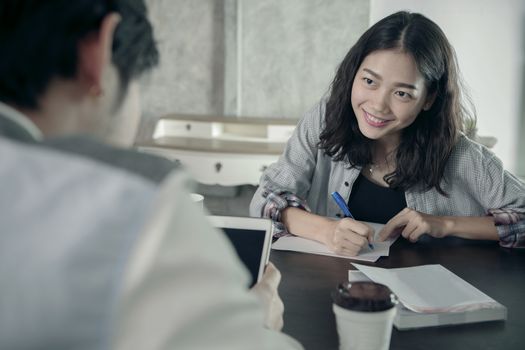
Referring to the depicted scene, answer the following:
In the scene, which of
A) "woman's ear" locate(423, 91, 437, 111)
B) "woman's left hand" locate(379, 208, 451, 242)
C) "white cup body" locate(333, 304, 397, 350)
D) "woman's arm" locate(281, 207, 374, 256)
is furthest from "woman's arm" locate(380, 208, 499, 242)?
"white cup body" locate(333, 304, 397, 350)

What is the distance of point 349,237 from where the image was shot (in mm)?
1396

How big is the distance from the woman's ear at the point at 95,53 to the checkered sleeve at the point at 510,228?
127cm

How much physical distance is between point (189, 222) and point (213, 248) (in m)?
0.03

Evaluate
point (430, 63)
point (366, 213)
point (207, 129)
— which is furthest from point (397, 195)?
point (207, 129)

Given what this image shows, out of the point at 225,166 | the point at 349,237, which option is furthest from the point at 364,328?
the point at 225,166

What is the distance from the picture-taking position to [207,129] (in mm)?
3271

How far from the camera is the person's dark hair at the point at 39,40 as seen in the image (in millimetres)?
517

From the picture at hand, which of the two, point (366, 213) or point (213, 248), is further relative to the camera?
point (366, 213)

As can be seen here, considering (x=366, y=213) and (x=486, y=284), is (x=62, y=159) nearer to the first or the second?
(x=486, y=284)

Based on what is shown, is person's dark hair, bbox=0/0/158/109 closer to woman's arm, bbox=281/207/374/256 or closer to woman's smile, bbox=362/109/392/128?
woman's arm, bbox=281/207/374/256

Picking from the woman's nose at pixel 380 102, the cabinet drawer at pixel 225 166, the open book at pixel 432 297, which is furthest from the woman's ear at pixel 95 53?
the cabinet drawer at pixel 225 166

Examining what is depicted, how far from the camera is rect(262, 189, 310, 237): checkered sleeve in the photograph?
5.47 feet

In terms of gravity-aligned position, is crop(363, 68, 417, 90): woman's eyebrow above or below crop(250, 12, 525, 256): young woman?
above

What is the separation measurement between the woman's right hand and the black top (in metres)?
0.35
